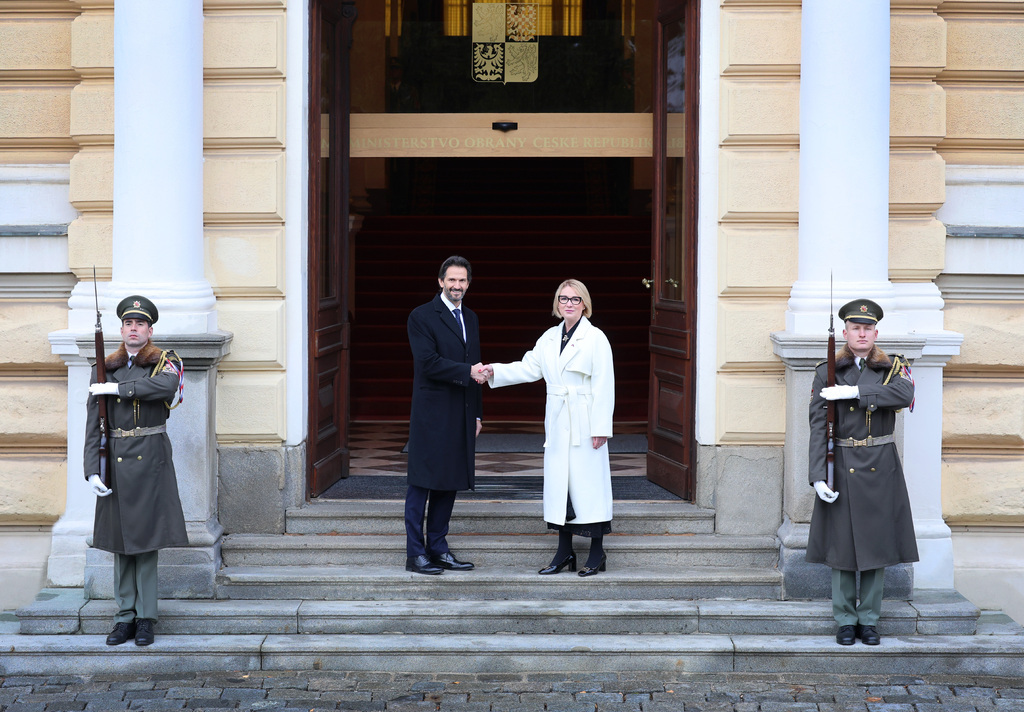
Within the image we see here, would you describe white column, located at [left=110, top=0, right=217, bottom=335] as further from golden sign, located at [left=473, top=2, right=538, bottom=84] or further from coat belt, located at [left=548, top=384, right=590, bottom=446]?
golden sign, located at [left=473, top=2, right=538, bottom=84]

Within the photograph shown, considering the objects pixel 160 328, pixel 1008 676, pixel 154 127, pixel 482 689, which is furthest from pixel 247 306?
pixel 1008 676

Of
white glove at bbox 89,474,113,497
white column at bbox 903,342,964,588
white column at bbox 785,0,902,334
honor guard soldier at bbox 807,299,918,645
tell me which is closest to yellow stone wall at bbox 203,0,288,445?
white glove at bbox 89,474,113,497

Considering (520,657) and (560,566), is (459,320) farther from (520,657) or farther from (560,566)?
(520,657)

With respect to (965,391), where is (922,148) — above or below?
above

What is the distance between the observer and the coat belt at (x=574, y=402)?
6.80m

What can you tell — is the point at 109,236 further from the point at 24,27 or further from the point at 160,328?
the point at 24,27

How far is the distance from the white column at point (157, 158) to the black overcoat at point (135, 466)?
1.94ft

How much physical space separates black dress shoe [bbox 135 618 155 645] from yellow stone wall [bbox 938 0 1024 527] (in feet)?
16.1

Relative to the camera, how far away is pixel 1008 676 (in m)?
6.25

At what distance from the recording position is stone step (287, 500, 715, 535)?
23.9ft

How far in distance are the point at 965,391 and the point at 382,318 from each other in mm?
8269

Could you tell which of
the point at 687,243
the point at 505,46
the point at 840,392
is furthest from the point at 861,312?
the point at 505,46

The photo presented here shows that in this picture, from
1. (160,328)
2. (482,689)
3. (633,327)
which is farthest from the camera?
(633,327)

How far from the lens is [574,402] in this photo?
6.81 metres
